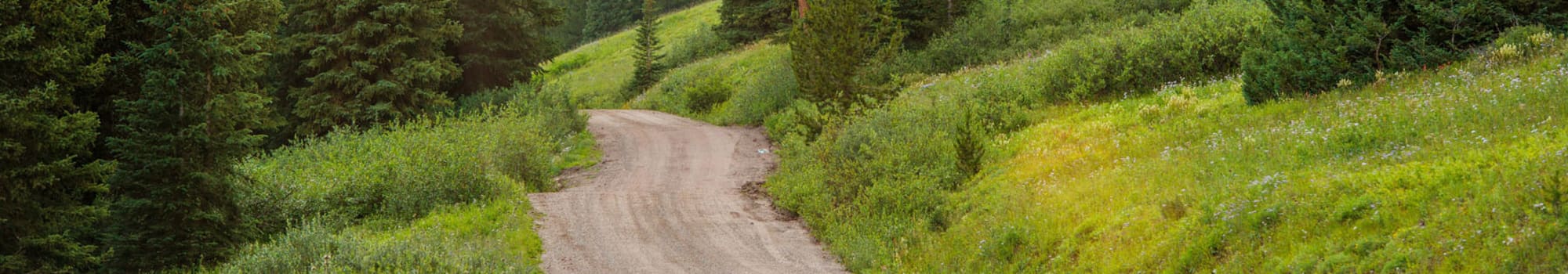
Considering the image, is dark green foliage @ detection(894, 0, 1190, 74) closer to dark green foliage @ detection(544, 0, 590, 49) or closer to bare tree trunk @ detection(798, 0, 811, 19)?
bare tree trunk @ detection(798, 0, 811, 19)

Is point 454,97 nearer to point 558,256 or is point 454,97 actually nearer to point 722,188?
point 722,188

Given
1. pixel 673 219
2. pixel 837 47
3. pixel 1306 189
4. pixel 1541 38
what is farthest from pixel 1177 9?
pixel 1306 189

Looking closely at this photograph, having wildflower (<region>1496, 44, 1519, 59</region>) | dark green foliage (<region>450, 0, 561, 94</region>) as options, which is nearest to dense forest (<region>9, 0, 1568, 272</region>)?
wildflower (<region>1496, 44, 1519, 59</region>)

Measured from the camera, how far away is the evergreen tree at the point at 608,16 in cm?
9225

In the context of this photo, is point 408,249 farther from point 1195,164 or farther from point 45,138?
point 1195,164

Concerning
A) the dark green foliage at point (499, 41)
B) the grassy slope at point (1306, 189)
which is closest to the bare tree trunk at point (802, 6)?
the dark green foliage at point (499, 41)

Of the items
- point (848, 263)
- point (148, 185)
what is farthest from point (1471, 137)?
point (148, 185)

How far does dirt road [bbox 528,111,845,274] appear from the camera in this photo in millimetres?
12281

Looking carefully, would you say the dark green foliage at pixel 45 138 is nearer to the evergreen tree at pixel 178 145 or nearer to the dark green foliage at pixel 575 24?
the evergreen tree at pixel 178 145

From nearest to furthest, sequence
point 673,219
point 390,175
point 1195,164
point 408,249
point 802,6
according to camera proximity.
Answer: point 408,249
point 1195,164
point 673,219
point 390,175
point 802,6

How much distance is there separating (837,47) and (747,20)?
84.0ft

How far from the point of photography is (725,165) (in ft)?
67.8

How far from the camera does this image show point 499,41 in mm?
30250

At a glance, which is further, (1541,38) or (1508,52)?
(1541,38)
